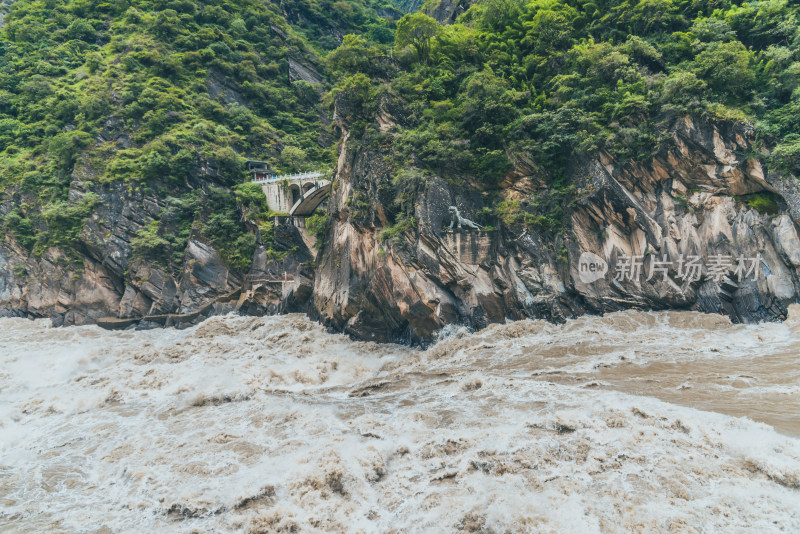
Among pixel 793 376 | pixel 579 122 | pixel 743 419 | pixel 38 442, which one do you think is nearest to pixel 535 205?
pixel 579 122

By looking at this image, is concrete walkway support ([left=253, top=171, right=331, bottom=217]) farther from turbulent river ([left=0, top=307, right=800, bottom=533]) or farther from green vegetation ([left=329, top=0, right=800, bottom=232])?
turbulent river ([left=0, top=307, right=800, bottom=533])

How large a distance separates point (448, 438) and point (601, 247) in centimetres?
1265

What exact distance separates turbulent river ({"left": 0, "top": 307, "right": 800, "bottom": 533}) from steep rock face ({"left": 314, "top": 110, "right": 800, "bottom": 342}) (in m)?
1.21

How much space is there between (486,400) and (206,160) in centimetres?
2881

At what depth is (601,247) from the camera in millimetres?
17094

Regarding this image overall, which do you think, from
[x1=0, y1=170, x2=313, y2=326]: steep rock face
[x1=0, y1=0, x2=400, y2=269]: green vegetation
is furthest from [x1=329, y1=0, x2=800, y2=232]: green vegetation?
[x1=0, y1=0, x2=400, y2=269]: green vegetation

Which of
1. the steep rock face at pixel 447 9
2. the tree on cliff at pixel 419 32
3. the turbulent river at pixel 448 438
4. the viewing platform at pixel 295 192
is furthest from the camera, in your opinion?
the steep rock face at pixel 447 9

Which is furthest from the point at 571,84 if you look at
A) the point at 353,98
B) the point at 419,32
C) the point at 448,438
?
the point at 448,438

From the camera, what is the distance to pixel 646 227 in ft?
53.9

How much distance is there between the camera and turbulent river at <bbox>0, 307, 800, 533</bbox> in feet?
21.5

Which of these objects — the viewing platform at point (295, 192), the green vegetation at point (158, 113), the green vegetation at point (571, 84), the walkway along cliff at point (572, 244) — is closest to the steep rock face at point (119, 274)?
the green vegetation at point (158, 113)

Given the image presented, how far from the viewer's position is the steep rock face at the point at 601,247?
48.6 ft

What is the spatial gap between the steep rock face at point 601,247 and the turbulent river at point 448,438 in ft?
3.96

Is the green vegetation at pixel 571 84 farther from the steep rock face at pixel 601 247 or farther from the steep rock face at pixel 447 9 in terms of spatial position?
the steep rock face at pixel 447 9
